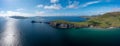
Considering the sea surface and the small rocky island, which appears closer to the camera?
the sea surface

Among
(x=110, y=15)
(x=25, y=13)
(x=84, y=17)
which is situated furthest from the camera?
(x=110, y=15)

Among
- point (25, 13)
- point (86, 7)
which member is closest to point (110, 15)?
point (86, 7)

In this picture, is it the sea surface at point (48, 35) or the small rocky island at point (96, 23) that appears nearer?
the sea surface at point (48, 35)

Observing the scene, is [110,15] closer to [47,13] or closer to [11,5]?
[47,13]
